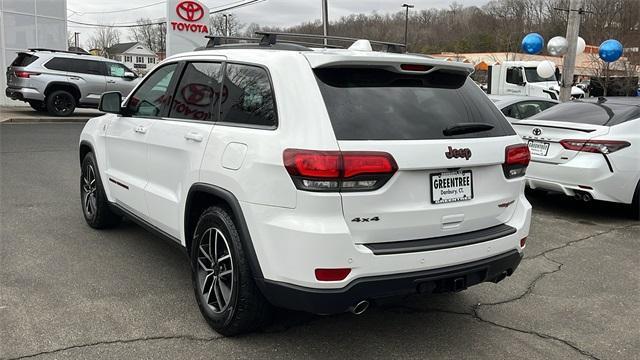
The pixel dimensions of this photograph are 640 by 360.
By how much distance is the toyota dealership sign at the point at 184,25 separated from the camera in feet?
47.6

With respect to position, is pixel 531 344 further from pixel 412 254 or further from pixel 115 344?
pixel 115 344

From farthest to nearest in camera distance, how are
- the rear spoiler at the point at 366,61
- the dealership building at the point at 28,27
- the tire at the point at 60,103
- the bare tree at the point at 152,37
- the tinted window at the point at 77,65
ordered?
the bare tree at the point at 152,37
the dealership building at the point at 28,27
the tire at the point at 60,103
the tinted window at the point at 77,65
the rear spoiler at the point at 366,61

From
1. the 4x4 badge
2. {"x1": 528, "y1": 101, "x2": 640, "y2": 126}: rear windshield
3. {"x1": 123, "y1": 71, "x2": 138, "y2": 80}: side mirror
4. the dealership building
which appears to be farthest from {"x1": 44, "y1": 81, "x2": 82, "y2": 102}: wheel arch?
the 4x4 badge

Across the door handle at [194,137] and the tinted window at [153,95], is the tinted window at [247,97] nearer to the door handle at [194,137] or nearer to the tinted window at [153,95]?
the door handle at [194,137]

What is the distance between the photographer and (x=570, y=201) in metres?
7.89

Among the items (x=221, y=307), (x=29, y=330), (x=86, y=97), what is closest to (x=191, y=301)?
(x=221, y=307)

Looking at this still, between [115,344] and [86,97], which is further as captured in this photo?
[86,97]

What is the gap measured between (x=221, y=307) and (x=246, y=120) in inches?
44.7

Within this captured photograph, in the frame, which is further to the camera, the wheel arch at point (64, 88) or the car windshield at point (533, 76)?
the car windshield at point (533, 76)

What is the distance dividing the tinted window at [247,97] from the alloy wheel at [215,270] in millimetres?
694

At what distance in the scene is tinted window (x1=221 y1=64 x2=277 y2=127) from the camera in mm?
3104

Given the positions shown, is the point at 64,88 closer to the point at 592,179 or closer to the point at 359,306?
the point at 592,179

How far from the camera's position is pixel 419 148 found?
2908 millimetres

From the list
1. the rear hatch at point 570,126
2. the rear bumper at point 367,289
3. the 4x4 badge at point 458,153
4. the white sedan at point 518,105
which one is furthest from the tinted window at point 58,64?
the 4x4 badge at point 458,153
